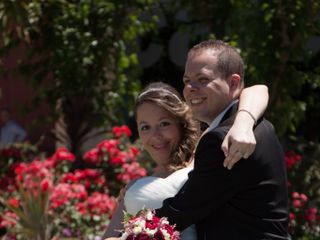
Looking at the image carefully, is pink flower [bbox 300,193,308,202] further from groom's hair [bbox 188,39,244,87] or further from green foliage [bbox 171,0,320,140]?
groom's hair [bbox 188,39,244,87]

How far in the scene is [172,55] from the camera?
11023mm

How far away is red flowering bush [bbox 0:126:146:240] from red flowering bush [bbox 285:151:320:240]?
58.7 inches

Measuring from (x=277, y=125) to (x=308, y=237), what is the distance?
1.09 meters

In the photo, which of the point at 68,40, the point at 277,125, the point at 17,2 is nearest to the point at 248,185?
the point at 277,125

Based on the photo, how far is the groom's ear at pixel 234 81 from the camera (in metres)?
2.52

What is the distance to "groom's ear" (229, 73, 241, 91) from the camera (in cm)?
252

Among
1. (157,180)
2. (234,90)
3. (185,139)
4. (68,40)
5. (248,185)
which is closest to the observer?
(248,185)

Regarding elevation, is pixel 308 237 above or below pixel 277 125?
below

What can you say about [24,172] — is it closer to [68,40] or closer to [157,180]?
[68,40]

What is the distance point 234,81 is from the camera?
2529 mm

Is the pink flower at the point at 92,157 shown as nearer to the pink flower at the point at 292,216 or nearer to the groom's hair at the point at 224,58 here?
the pink flower at the point at 292,216

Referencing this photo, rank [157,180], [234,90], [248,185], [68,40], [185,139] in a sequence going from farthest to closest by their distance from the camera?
[68,40], [185,139], [157,180], [234,90], [248,185]

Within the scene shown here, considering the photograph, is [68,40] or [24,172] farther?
[68,40]

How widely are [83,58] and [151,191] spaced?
4.97m
